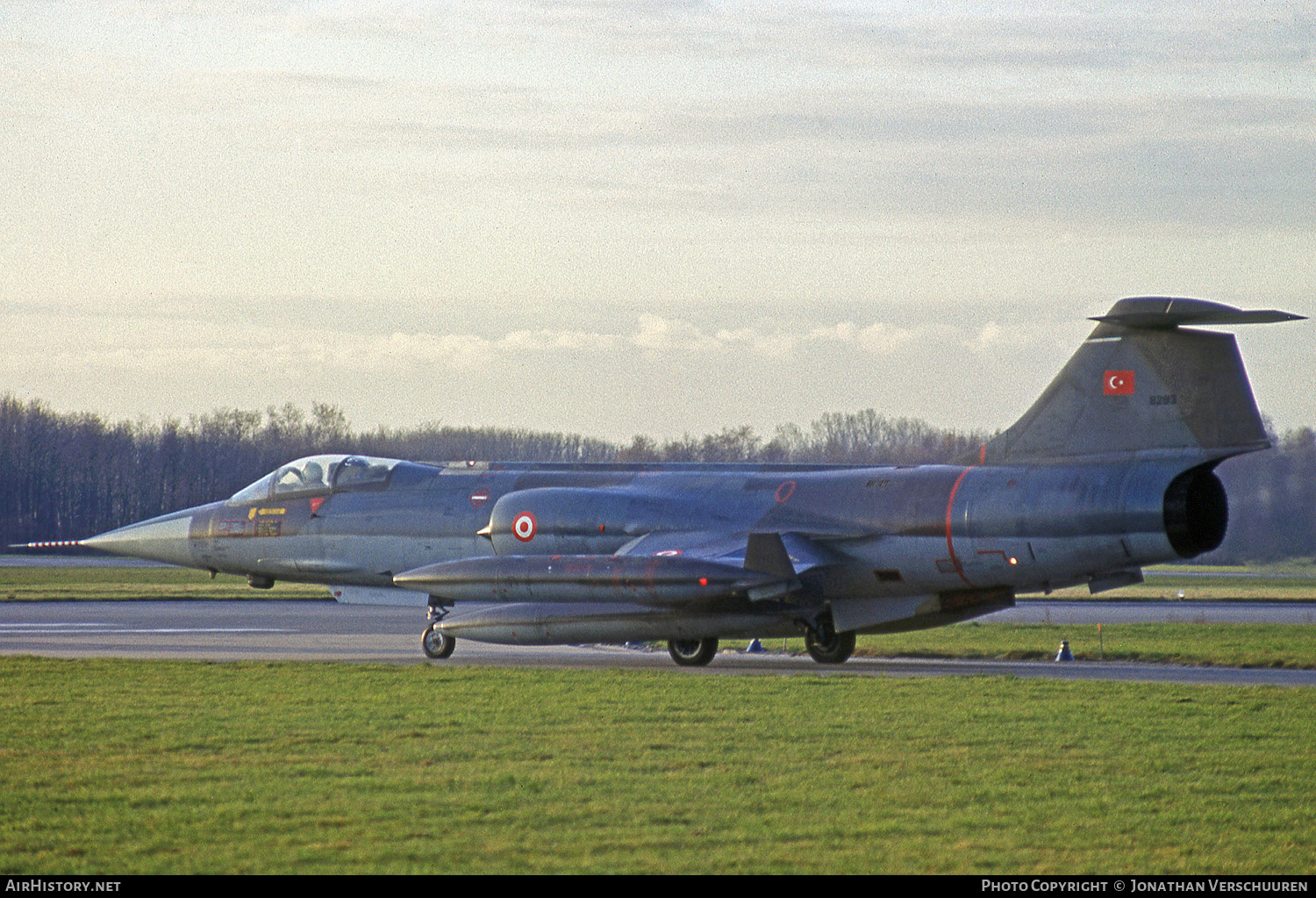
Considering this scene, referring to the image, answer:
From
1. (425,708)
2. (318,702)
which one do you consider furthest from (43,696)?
(425,708)

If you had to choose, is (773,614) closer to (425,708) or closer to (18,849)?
(425,708)

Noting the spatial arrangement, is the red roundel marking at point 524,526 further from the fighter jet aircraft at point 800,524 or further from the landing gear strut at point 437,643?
the landing gear strut at point 437,643

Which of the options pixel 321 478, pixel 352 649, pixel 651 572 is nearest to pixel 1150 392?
pixel 651 572

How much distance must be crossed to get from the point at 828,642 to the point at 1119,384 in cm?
530

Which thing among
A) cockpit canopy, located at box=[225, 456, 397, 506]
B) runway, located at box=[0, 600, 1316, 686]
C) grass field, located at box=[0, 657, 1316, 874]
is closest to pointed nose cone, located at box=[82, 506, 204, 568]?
cockpit canopy, located at box=[225, 456, 397, 506]

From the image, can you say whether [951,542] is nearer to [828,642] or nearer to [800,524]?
[800,524]

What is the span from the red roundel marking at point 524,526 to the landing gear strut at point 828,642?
4139 mm

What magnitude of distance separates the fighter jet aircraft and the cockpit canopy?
0.04 metres

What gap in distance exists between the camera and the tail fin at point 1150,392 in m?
16.2

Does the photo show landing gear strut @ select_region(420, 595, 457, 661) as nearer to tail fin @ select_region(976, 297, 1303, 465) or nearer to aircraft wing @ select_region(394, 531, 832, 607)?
aircraft wing @ select_region(394, 531, 832, 607)

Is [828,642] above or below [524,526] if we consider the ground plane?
below

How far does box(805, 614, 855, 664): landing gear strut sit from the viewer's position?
19562 mm

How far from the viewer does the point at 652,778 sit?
31.7 ft

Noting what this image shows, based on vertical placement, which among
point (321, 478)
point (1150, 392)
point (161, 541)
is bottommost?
point (161, 541)
